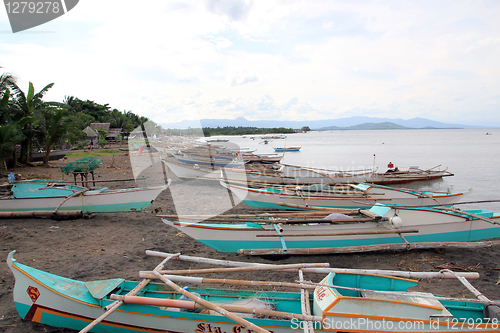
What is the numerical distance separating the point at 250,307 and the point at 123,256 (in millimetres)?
4635

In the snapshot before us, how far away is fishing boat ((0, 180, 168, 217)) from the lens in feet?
32.6

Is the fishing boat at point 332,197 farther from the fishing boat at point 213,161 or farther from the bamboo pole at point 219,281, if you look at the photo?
the fishing boat at point 213,161

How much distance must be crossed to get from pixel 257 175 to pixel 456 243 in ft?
33.9

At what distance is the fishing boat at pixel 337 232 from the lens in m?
7.15

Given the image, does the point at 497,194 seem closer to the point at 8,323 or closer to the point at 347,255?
the point at 347,255

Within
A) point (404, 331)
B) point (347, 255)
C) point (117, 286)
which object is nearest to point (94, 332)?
point (117, 286)

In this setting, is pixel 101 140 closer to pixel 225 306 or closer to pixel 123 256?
pixel 123 256

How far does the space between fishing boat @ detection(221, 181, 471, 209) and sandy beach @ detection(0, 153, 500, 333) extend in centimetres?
332

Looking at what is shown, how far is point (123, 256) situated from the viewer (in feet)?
24.0

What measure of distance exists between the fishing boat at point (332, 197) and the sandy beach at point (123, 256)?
10.9ft

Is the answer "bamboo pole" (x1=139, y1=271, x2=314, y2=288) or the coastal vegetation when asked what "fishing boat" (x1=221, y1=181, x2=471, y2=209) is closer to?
"bamboo pole" (x1=139, y1=271, x2=314, y2=288)

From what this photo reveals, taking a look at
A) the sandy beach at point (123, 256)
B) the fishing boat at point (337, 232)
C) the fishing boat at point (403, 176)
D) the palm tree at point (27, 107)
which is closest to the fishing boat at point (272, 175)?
the fishing boat at point (403, 176)

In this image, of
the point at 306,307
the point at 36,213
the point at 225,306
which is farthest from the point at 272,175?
the point at 225,306

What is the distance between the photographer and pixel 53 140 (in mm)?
19391
